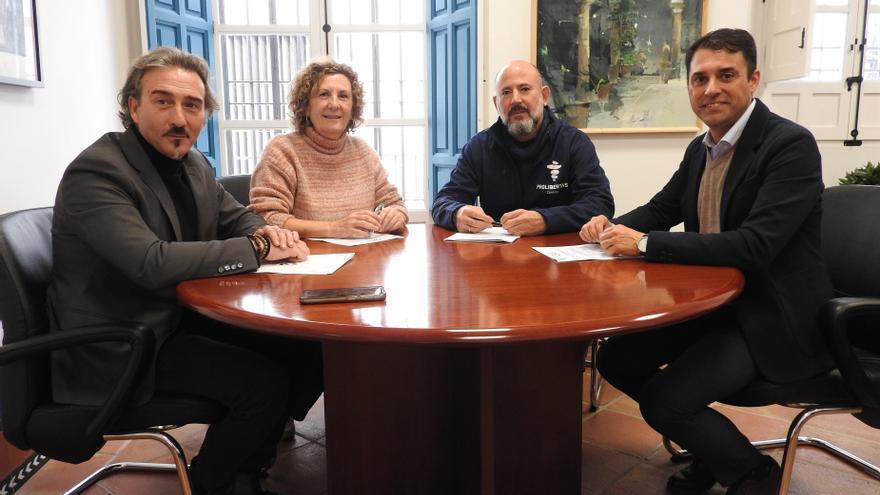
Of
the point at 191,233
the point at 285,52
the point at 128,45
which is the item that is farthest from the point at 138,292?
the point at 285,52

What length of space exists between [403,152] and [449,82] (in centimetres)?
82

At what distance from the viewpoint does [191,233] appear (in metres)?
1.73

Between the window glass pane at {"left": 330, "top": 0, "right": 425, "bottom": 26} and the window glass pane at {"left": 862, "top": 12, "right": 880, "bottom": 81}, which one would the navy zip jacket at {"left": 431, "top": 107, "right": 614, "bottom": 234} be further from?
the window glass pane at {"left": 862, "top": 12, "right": 880, "bottom": 81}

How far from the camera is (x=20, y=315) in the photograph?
1339 mm

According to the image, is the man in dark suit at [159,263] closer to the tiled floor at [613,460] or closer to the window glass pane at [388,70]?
the tiled floor at [613,460]

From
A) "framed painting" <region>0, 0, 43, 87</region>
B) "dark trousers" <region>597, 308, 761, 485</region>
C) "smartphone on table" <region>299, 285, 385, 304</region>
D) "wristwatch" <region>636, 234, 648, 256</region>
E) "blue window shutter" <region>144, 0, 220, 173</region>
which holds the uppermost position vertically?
"blue window shutter" <region>144, 0, 220, 173</region>

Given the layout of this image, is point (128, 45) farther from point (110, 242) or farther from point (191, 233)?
point (110, 242)

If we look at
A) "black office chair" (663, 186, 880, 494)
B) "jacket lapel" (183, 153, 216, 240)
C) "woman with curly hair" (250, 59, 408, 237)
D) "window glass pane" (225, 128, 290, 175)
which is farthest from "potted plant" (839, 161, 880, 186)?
"jacket lapel" (183, 153, 216, 240)

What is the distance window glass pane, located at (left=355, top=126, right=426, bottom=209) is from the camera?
5.05 meters

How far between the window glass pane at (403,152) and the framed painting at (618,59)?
1.15 m

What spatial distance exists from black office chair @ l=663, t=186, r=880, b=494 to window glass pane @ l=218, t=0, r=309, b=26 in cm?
414

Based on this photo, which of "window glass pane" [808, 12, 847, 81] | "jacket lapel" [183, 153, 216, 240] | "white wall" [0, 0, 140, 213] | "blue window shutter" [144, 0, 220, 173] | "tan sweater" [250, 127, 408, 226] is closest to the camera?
"jacket lapel" [183, 153, 216, 240]

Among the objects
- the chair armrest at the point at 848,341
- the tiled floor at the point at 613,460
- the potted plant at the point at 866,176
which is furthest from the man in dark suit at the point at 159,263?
the potted plant at the point at 866,176

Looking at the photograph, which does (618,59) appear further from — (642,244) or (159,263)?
(159,263)
